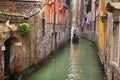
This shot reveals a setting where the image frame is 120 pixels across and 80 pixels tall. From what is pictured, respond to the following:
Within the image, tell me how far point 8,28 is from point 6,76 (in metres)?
1.89

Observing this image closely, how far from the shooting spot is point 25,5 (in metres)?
16.6

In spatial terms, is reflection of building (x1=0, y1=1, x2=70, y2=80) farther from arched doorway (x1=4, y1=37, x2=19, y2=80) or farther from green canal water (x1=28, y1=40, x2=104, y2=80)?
green canal water (x1=28, y1=40, x2=104, y2=80)

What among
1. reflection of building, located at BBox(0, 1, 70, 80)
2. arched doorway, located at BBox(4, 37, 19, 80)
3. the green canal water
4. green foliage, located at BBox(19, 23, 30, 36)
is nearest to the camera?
reflection of building, located at BBox(0, 1, 70, 80)

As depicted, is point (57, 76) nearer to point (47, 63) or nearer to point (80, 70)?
point (80, 70)

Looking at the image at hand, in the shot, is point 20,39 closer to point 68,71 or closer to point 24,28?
point 24,28

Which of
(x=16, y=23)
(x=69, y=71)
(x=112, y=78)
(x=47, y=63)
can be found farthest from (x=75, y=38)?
(x=112, y=78)

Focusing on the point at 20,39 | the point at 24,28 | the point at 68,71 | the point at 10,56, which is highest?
the point at 24,28

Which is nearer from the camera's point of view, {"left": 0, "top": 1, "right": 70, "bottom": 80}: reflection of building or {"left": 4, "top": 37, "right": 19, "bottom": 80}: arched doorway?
{"left": 0, "top": 1, "right": 70, "bottom": 80}: reflection of building

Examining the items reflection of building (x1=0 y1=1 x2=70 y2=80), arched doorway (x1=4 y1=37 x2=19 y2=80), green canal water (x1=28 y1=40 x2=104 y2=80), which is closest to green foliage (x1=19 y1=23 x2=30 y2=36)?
reflection of building (x1=0 y1=1 x2=70 y2=80)

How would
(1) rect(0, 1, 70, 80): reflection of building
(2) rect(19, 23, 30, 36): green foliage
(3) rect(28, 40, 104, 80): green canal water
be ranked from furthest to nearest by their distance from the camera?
1. (3) rect(28, 40, 104, 80): green canal water
2. (2) rect(19, 23, 30, 36): green foliage
3. (1) rect(0, 1, 70, 80): reflection of building

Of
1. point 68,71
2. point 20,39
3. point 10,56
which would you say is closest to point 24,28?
point 20,39

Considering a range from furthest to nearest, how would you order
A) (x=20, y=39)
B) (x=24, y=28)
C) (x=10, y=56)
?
1. (x=24, y=28)
2. (x=20, y=39)
3. (x=10, y=56)

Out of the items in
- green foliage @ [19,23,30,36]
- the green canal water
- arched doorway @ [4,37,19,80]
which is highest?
green foliage @ [19,23,30,36]

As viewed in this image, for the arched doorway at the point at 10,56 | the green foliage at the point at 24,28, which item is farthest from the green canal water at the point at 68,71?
the green foliage at the point at 24,28
